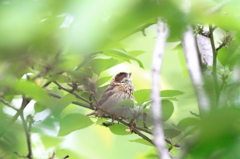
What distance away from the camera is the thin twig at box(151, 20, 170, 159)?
38cm

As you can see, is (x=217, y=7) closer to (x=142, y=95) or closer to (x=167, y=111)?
(x=167, y=111)

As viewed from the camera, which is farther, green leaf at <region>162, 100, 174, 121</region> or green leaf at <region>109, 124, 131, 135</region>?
Result: green leaf at <region>109, 124, 131, 135</region>

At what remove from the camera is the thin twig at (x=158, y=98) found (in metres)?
0.38

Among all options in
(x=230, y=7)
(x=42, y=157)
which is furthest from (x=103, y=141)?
(x=230, y=7)

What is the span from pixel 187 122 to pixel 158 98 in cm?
8

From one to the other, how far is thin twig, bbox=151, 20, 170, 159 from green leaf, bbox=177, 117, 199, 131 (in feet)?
0.09

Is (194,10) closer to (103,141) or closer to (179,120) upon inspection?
(179,120)

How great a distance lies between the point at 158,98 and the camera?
18.7 inches

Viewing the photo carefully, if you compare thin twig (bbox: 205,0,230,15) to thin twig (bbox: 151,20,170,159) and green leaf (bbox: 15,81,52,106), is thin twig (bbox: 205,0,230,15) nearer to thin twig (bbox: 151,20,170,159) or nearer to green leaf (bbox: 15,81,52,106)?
thin twig (bbox: 151,20,170,159)

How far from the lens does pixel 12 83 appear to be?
49 cm

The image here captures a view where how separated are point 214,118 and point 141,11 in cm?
14

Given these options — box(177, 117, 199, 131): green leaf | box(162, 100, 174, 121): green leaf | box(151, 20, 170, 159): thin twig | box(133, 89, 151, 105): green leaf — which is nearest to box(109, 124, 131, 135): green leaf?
box(133, 89, 151, 105): green leaf

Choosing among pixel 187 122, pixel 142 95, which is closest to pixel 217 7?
pixel 187 122

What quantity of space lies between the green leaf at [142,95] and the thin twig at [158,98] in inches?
25.9
